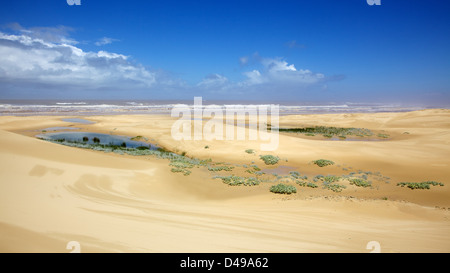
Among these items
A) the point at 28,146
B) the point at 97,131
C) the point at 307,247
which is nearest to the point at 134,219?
the point at 307,247

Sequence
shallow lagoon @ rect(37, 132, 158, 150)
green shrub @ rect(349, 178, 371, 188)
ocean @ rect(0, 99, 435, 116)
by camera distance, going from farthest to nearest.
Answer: ocean @ rect(0, 99, 435, 116), shallow lagoon @ rect(37, 132, 158, 150), green shrub @ rect(349, 178, 371, 188)

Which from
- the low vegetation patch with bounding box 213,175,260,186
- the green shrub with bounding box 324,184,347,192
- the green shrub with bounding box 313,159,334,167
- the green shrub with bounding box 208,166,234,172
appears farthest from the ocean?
the green shrub with bounding box 324,184,347,192

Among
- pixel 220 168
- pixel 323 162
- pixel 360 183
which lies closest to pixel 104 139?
pixel 220 168

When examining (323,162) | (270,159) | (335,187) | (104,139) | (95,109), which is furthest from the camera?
(95,109)

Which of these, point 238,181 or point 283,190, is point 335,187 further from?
point 238,181

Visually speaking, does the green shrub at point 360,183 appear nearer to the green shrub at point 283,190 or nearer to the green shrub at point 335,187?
the green shrub at point 335,187

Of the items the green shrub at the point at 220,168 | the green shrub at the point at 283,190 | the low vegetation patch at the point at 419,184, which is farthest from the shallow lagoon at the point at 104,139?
the low vegetation patch at the point at 419,184

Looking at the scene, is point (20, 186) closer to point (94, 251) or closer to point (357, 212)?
point (94, 251)

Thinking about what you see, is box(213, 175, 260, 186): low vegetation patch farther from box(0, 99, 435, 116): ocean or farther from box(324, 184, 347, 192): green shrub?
box(0, 99, 435, 116): ocean
